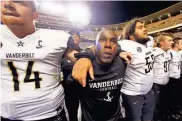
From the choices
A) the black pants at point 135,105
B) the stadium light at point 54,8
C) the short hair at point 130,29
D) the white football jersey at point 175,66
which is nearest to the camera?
the black pants at point 135,105

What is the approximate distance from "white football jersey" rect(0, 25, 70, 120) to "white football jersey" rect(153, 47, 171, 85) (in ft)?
5.82

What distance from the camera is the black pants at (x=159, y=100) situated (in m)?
2.89

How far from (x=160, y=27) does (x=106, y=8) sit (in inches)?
132

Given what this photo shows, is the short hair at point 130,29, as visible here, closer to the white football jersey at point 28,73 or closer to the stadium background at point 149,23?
the white football jersey at point 28,73

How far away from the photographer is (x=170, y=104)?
3402mm

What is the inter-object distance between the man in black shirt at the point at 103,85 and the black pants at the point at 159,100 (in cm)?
137

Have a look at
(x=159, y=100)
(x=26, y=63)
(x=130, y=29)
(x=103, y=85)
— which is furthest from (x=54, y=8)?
(x=26, y=63)

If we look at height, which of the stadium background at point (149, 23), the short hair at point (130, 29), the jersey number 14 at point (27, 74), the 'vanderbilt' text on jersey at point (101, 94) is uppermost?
the stadium background at point (149, 23)

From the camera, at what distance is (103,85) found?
Result: 1.67m

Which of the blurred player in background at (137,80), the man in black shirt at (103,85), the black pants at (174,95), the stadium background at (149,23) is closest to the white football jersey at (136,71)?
the blurred player in background at (137,80)

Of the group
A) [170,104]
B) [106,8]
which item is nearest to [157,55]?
[170,104]

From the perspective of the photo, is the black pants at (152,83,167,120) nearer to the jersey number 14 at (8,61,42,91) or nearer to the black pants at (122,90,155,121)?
the black pants at (122,90,155,121)

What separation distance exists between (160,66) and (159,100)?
1.91 feet

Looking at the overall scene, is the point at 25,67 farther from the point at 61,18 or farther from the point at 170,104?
the point at 61,18
